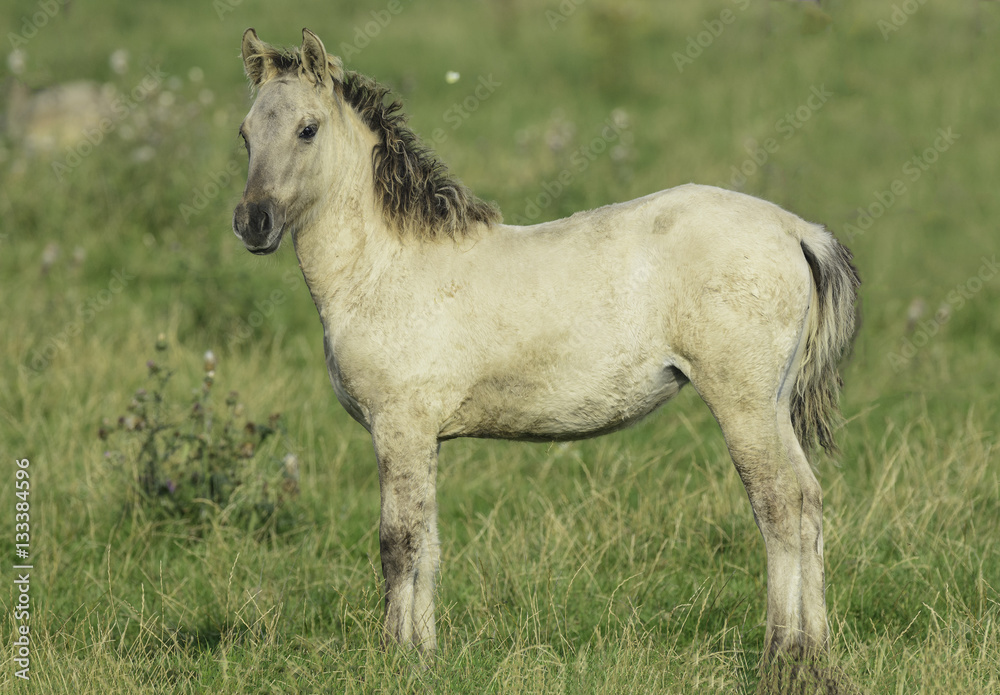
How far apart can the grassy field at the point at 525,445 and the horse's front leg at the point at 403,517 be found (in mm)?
165

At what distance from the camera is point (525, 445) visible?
22.4 feet

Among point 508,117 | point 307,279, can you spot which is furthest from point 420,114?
point 307,279

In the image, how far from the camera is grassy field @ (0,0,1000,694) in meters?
4.19

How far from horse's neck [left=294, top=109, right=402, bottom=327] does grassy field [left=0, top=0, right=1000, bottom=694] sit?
96 centimetres

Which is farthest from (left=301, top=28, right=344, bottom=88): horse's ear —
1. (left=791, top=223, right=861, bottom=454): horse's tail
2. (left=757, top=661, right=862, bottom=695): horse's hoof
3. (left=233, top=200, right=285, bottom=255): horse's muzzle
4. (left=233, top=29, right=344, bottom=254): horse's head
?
(left=757, top=661, right=862, bottom=695): horse's hoof

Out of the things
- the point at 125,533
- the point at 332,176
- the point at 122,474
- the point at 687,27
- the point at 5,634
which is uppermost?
the point at 687,27

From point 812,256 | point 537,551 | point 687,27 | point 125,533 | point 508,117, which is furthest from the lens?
point 687,27

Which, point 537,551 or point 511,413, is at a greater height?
point 511,413

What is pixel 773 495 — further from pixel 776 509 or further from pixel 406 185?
pixel 406 185

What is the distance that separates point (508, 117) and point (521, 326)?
35.3ft

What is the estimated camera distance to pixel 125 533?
5461 millimetres

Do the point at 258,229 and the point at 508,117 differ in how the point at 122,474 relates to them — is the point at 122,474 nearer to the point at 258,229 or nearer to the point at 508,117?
the point at 258,229

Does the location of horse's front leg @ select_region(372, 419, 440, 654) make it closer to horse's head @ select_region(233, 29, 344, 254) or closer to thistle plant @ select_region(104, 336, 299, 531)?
horse's head @ select_region(233, 29, 344, 254)

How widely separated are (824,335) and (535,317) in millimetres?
1278
